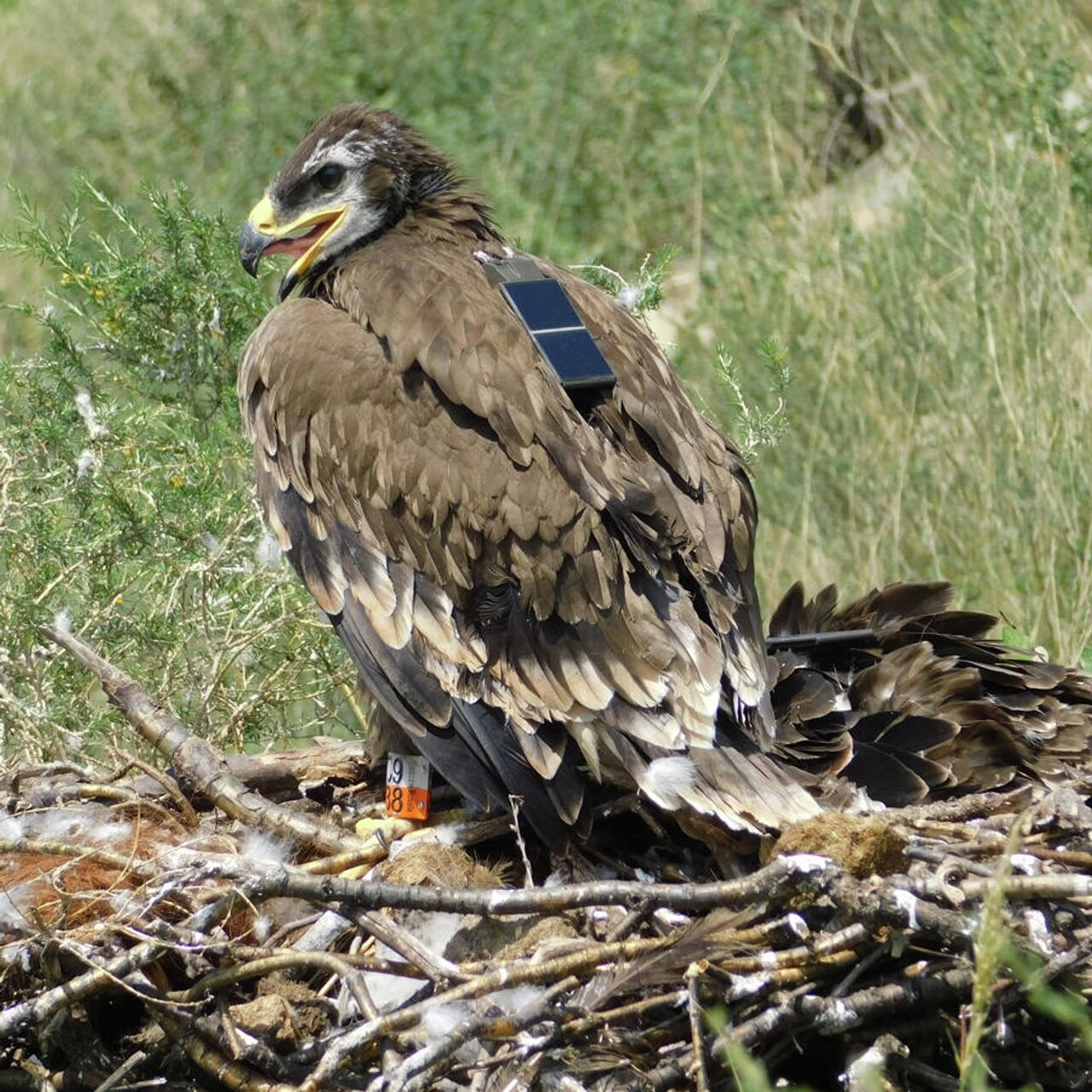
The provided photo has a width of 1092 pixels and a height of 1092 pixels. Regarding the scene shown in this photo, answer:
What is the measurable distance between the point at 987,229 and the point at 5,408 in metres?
3.96

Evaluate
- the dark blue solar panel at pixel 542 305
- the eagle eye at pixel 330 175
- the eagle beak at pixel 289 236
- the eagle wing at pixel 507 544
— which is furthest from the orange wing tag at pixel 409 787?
the eagle eye at pixel 330 175

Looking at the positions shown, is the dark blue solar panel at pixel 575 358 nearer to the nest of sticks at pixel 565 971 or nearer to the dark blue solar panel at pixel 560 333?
the dark blue solar panel at pixel 560 333

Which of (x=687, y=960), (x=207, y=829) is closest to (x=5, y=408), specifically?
(x=207, y=829)

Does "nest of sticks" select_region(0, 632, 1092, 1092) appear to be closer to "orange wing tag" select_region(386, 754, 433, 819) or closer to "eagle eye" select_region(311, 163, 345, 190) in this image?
"orange wing tag" select_region(386, 754, 433, 819)

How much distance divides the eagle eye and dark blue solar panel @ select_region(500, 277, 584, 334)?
0.65m

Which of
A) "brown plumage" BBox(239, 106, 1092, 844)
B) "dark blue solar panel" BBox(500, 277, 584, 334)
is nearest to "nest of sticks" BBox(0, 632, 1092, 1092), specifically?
"brown plumage" BBox(239, 106, 1092, 844)

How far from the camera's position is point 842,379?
7984mm

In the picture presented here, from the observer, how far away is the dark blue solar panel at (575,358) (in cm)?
408

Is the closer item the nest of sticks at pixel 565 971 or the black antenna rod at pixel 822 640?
the nest of sticks at pixel 565 971

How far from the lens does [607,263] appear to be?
390 inches

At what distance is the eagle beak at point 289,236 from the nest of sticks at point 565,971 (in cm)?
168

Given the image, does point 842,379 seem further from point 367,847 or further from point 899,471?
point 367,847

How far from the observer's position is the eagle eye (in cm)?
468

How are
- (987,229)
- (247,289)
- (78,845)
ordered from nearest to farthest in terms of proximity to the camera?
(78,845), (247,289), (987,229)
